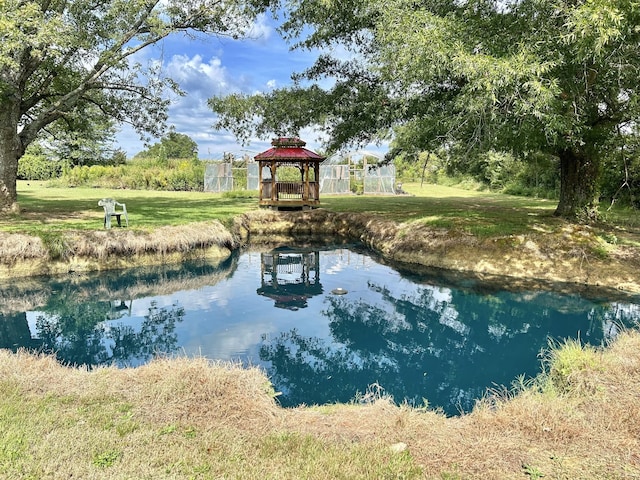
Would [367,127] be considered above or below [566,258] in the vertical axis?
above

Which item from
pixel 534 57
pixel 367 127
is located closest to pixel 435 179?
pixel 367 127

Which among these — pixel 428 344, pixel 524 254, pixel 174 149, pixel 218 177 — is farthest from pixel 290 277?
pixel 174 149

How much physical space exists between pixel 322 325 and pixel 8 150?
10400 millimetres

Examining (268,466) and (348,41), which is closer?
(268,466)

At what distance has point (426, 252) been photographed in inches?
447

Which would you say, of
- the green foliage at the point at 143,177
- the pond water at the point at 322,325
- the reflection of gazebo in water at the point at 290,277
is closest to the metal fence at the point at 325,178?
the green foliage at the point at 143,177

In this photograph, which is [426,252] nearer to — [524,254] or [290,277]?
[524,254]

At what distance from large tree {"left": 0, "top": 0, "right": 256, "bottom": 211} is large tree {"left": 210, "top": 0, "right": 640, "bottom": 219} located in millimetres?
2908

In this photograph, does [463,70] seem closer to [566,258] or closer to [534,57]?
[534,57]

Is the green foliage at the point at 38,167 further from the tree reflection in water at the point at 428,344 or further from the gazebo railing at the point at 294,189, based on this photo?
the tree reflection in water at the point at 428,344

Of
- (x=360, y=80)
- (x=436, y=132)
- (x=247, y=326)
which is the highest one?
(x=360, y=80)

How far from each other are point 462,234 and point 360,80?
4896mm

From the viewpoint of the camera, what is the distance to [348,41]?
460 inches

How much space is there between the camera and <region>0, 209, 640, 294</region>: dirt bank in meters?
9.02
